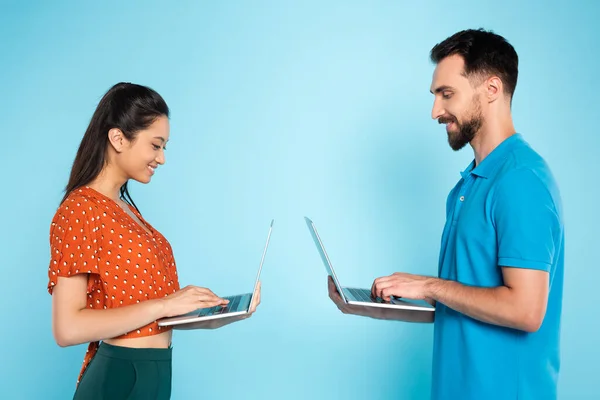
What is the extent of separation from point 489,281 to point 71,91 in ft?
8.58

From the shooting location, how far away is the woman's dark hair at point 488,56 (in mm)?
1673

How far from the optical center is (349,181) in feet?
10.6

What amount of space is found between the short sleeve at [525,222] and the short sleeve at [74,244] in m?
1.12

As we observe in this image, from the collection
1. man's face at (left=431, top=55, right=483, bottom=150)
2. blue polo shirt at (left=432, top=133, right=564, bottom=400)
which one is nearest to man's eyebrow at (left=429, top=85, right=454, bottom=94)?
man's face at (left=431, top=55, right=483, bottom=150)

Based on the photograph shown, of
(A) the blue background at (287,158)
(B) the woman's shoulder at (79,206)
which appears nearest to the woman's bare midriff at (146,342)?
(B) the woman's shoulder at (79,206)

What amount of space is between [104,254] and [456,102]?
1.15 m

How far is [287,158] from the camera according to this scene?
3.27 metres

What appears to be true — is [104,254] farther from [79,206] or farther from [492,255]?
[492,255]

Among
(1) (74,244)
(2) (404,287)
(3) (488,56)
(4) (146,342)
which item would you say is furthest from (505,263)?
(1) (74,244)

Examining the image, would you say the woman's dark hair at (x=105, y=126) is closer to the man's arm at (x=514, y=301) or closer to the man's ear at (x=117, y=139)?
the man's ear at (x=117, y=139)

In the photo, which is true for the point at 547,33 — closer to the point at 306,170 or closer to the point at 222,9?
the point at 306,170

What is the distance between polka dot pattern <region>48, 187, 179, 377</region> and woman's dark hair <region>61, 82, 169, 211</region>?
0.08 metres

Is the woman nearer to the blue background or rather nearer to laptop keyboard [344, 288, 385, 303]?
laptop keyboard [344, 288, 385, 303]

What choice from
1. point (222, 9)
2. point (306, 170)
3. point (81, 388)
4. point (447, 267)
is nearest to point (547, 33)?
point (306, 170)
